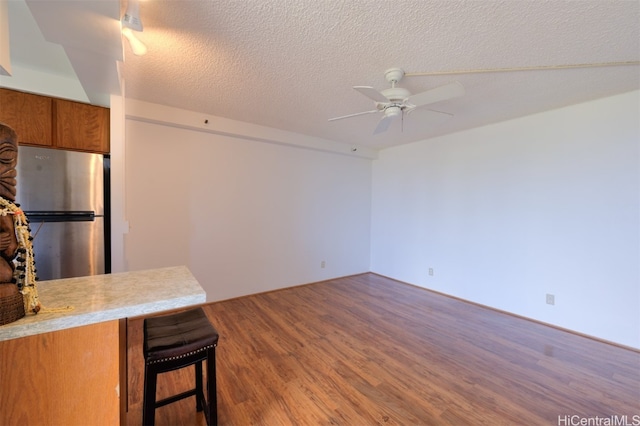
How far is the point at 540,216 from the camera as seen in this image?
311cm

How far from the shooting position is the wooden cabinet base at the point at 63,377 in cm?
86

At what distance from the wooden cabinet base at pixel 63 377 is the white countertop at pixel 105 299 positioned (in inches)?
2.7

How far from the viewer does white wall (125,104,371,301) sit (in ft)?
10.1

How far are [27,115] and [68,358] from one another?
7.82ft

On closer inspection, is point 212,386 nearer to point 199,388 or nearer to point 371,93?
point 199,388

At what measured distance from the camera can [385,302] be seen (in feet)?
12.0

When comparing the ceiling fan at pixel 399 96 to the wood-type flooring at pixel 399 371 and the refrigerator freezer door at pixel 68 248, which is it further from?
the refrigerator freezer door at pixel 68 248

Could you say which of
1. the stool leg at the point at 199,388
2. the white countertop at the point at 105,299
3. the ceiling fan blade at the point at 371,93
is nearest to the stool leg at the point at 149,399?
the stool leg at the point at 199,388

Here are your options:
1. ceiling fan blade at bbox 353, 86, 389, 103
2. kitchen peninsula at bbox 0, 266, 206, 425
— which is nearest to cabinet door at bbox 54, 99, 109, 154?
kitchen peninsula at bbox 0, 266, 206, 425

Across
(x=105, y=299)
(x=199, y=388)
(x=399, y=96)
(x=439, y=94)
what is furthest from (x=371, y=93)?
(x=199, y=388)

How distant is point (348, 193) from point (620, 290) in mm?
3607

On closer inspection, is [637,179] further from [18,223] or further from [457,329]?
[18,223]

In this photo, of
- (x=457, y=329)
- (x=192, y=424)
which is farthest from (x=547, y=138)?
(x=192, y=424)

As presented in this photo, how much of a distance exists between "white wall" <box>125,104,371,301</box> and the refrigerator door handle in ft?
2.13
